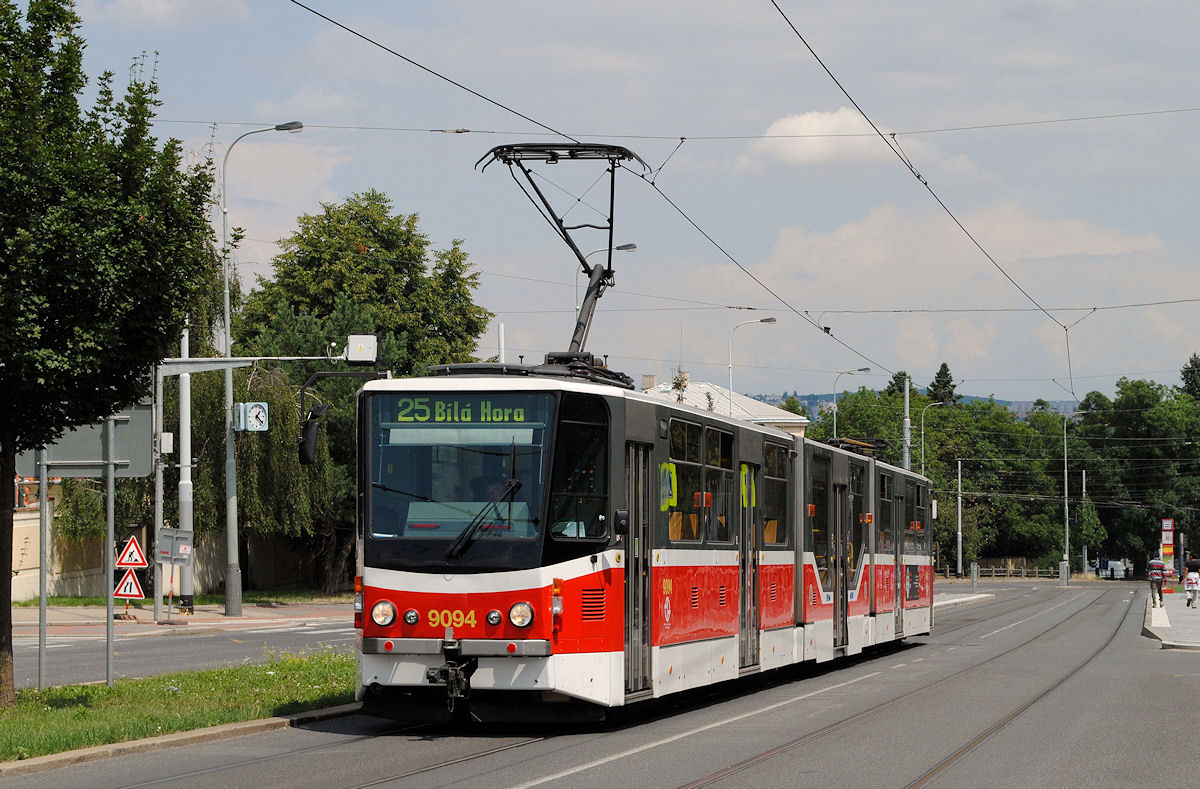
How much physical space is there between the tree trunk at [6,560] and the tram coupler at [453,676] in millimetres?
4243

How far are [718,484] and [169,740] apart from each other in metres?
6.43

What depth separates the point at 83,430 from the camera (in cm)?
1622

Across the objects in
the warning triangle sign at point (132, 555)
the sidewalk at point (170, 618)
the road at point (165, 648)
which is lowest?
the sidewalk at point (170, 618)

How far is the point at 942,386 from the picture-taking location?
160m

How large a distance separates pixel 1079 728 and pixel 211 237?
9510 mm

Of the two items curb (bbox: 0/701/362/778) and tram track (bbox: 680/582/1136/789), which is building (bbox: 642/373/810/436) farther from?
curb (bbox: 0/701/362/778)

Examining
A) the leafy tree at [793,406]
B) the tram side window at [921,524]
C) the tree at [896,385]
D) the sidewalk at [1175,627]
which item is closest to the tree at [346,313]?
the tram side window at [921,524]

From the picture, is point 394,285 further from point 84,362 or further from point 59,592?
point 84,362

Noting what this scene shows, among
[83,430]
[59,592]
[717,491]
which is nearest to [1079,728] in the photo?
[717,491]

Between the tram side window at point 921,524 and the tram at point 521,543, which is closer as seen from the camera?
the tram at point 521,543

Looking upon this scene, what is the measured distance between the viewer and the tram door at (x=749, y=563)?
1703 cm

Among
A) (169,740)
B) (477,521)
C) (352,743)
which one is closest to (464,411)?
(477,521)

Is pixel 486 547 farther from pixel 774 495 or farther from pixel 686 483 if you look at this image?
pixel 774 495

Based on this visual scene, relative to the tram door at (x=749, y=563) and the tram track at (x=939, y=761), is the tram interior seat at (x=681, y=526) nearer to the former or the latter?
the tram door at (x=749, y=563)
